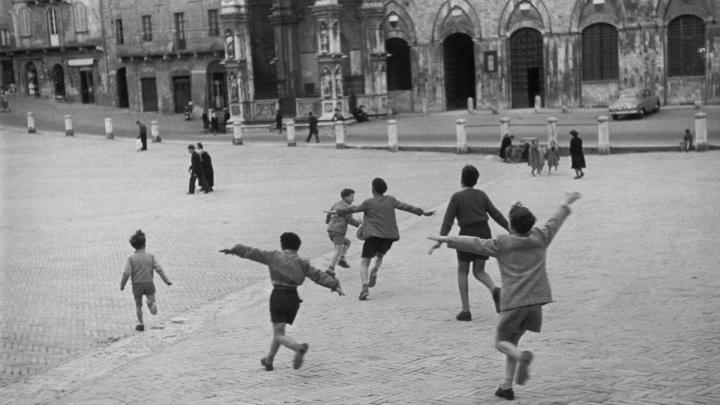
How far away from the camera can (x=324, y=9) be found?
4256cm

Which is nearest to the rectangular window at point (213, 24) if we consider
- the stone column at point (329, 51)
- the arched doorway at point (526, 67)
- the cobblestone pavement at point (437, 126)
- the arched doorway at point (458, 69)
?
the cobblestone pavement at point (437, 126)

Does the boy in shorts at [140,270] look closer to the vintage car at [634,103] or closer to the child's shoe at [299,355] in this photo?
the child's shoe at [299,355]

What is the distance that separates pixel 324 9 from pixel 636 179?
21.2 m

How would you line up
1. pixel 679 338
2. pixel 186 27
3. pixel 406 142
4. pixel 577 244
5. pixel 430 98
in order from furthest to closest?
pixel 186 27 → pixel 430 98 → pixel 406 142 → pixel 577 244 → pixel 679 338

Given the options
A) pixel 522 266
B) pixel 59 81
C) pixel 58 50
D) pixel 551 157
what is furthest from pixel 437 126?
pixel 522 266

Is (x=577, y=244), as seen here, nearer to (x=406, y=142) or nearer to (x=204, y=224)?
(x=204, y=224)

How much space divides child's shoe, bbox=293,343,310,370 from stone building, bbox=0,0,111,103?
167 ft

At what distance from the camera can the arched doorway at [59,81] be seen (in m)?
60.6

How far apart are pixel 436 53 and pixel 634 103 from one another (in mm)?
12075

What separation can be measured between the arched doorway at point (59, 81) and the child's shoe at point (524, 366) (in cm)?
5626

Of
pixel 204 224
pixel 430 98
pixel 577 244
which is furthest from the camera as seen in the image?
pixel 430 98

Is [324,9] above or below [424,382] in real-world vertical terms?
above

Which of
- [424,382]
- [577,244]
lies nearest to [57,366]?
[424,382]

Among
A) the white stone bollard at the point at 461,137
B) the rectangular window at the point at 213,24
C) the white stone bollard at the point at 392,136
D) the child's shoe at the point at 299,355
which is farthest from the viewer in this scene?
the rectangular window at the point at 213,24
